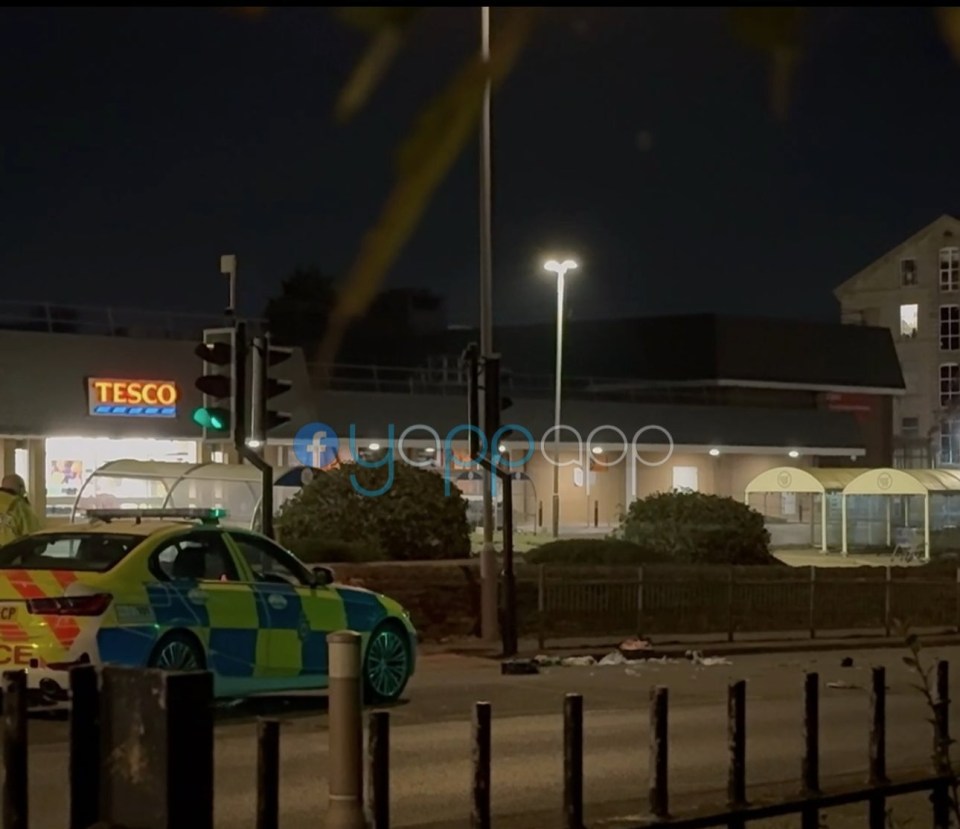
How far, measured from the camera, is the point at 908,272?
246 feet

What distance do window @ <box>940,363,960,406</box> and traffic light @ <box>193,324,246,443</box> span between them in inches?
2341

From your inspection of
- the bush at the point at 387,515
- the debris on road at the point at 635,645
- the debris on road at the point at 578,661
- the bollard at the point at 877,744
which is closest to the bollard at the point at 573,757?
the bollard at the point at 877,744

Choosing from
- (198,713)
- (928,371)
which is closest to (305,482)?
(198,713)

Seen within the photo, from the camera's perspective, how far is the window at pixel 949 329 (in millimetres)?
73312

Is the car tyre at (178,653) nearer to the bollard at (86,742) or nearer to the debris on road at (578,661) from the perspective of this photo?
the debris on road at (578,661)

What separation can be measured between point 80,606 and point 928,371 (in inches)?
2592

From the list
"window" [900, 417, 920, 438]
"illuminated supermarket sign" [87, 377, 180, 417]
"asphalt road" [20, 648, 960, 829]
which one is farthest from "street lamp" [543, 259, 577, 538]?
"window" [900, 417, 920, 438]

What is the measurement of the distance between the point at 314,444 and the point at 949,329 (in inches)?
1699

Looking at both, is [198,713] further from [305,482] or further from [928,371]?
[928,371]

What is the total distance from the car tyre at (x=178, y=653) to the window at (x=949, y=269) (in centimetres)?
6450

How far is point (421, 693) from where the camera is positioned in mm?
16078

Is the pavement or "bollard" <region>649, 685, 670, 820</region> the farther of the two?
the pavement

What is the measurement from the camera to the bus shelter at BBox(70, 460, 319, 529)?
25.7 metres

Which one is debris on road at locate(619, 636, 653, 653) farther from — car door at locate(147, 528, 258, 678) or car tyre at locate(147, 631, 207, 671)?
car tyre at locate(147, 631, 207, 671)
